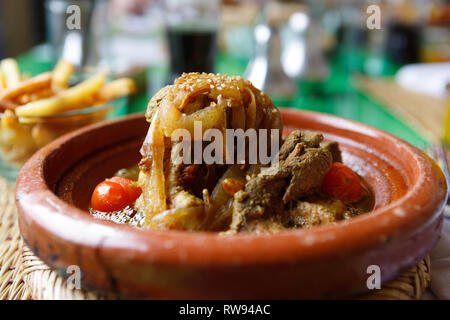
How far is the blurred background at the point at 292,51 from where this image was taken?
124 inches

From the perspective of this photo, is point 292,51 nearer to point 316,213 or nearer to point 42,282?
point 316,213

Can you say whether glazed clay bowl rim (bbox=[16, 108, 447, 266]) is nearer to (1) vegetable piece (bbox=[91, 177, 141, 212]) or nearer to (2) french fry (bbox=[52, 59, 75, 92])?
(1) vegetable piece (bbox=[91, 177, 141, 212])

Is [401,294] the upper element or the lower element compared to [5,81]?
lower

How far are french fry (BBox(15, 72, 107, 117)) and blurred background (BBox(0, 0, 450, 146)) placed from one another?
117cm

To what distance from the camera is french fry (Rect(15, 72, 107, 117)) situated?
5.47 ft

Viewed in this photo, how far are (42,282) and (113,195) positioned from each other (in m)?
0.34

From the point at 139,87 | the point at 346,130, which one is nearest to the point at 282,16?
the point at 139,87

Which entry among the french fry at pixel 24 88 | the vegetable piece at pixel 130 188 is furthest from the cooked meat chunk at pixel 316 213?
the french fry at pixel 24 88

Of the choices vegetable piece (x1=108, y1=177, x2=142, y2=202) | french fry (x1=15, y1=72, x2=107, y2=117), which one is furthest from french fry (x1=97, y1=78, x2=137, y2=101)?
vegetable piece (x1=108, y1=177, x2=142, y2=202)

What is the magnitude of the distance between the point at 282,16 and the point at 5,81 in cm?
255

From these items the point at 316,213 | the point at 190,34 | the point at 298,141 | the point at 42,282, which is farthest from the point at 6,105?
the point at 190,34

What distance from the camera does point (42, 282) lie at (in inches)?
39.2
